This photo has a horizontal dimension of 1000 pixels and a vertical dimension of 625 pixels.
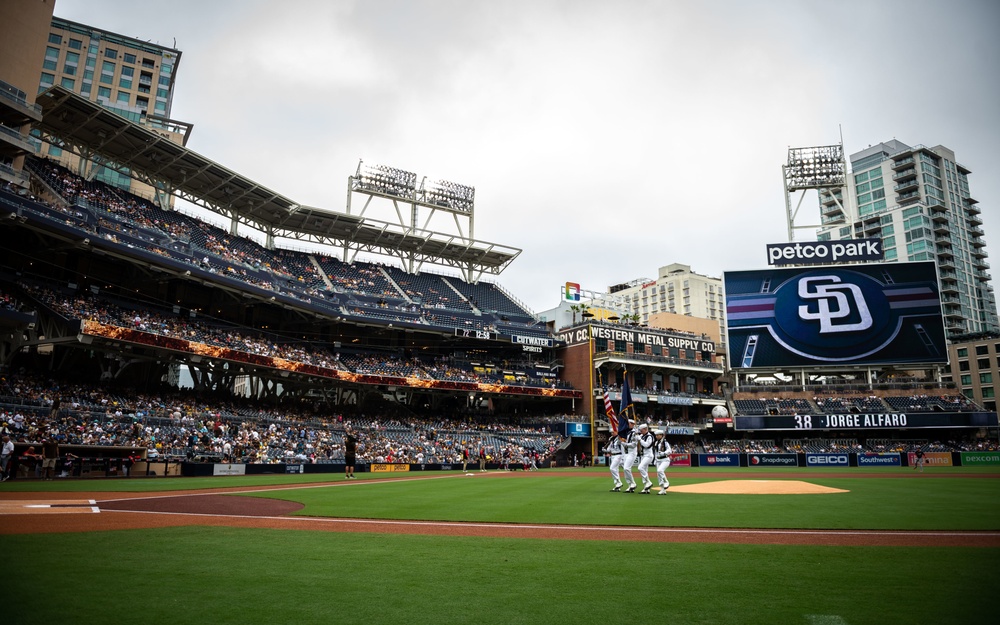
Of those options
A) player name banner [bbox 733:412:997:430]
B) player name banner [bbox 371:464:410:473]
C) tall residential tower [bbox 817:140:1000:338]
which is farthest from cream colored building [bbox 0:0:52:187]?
tall residential tower [bbox 817:140:1000:338]

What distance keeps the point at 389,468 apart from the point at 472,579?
34153 millimetres

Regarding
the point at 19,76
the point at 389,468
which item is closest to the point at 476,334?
the point at 389,468

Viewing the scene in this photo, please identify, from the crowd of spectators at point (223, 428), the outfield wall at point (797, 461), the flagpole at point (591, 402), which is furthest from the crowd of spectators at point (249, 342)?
the outfield wall at point (797, 461)

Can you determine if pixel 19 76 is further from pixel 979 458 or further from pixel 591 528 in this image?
pixel 979 458

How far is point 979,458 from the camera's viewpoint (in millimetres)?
42844

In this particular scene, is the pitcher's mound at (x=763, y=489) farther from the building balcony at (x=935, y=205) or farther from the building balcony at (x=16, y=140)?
the building balcony at (x=935, y=205)

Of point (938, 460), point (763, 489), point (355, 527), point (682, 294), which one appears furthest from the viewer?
point (682, 294)

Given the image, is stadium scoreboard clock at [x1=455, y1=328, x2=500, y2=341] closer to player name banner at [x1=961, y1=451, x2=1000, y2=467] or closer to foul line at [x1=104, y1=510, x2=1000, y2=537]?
player name banner at [x1=961, y1=451, x2=1000, y2=467]

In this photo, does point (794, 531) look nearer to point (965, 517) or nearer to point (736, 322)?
point (965, 517)

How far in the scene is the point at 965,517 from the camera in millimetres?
12094

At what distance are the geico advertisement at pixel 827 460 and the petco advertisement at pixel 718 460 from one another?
5117 millimetres

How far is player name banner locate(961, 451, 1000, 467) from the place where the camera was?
140ft

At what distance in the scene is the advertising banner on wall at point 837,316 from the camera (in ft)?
188

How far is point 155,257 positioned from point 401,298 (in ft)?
79.7
